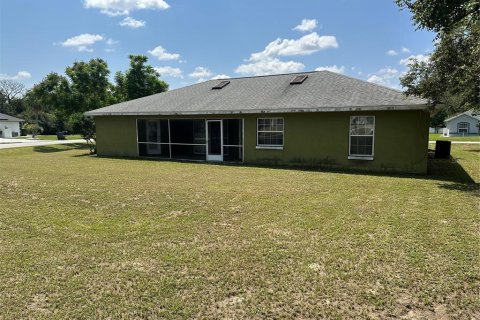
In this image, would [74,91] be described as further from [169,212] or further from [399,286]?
[399,286]

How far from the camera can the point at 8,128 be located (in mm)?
48406

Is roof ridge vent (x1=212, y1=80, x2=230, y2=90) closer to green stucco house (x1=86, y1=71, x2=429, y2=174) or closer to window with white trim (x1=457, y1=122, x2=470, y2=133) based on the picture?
green stucco house (x1=86, y1=71, x2=429, y2=174)

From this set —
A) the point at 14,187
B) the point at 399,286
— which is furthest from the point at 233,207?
the point at 14,187

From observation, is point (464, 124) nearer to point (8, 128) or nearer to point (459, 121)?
point (459, 121)

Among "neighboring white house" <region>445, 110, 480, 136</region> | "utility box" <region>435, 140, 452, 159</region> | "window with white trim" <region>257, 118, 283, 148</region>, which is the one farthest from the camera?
"neighboring white house" <region>445, 110, 480, 136</region>

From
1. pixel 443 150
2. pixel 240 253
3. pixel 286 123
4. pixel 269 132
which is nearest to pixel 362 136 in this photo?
pixel 286 123

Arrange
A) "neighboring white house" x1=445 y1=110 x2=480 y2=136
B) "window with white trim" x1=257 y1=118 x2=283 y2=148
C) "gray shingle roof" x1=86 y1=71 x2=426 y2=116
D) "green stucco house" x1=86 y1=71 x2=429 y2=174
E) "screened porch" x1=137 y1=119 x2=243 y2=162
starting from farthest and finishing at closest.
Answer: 1. "neighboring white house" x1=445 y1=110 x2=480 y2=136
2. "screened porch" x1=137 y1=119 x2=243 y2=162
3. "window with white trim" x1=257 y1=118 x2=283 y2=148
4. "gray shingle roof" x1=86 y1=71 x2=426 y2=116
5. "green stucco house" x1=86 y1=71 x2=429 y2=174

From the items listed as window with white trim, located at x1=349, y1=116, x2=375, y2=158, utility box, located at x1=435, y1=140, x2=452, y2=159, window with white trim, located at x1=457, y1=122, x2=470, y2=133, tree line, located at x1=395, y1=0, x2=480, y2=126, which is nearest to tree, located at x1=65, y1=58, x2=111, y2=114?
window with white trim, located at x1=349, y1=116, x2=375, y2=158

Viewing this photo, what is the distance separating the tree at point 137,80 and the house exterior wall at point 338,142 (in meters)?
18.8

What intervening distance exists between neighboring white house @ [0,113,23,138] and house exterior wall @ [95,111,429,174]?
43.6m

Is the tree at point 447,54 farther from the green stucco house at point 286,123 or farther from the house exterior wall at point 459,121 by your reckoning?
the house exterior wall at point 459,121

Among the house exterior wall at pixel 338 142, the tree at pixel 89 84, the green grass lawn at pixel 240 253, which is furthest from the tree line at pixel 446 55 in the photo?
the tree at pixel 89 84

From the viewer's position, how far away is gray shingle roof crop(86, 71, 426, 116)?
478 inches

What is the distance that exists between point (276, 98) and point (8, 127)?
4911cm
